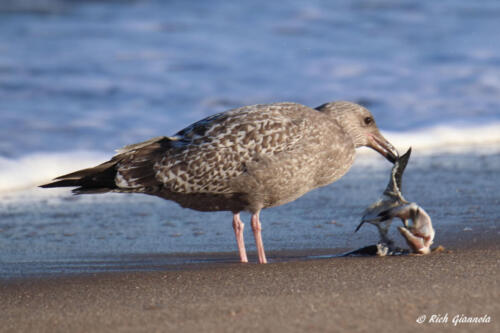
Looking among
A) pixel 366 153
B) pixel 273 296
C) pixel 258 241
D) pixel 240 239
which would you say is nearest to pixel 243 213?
pixel 240 239

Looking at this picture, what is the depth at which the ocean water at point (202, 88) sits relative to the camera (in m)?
7.02

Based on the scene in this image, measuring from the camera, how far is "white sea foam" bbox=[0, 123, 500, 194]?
348 inches

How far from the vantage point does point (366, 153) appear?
9.79 m

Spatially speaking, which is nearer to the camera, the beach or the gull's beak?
the beach

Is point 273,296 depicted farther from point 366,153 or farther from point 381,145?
point 366,153

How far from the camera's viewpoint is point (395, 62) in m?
14.4

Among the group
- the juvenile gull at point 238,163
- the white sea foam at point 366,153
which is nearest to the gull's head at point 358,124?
the juvenile gull at point 238,163

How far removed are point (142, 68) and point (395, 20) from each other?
6.12 meters

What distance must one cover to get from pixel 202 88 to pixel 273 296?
854 centimetres

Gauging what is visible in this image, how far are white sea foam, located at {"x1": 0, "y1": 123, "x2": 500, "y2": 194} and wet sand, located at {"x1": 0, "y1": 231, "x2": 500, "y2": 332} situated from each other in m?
3.61

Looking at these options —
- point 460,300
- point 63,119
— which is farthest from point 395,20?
point 460,300

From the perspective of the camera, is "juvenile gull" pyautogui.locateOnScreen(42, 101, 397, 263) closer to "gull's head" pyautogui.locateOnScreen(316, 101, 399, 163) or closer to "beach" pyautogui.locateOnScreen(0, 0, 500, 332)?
"gull's head" pyautogui.locateOnScreen(316, 101, 399, 163)

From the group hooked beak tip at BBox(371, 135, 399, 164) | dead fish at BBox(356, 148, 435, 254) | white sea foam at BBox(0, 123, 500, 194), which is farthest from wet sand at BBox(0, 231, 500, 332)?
white sea foam at BBox(0, 123, 500, 194)

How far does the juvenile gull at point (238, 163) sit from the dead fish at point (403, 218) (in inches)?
16.8
